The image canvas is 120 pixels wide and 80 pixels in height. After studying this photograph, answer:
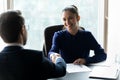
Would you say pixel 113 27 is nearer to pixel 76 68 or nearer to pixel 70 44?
pixel 70 44

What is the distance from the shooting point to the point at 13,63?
1431 millimetres

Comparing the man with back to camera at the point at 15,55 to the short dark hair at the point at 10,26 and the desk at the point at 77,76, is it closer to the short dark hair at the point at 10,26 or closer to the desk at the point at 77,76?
the short dark hair at the point at 10,26

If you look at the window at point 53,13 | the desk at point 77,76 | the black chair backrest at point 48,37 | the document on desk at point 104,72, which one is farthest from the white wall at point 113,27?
the desk at point 77,76

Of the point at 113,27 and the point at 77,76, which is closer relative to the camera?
the point at 77,76

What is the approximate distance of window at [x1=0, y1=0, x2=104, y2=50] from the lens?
353 cm

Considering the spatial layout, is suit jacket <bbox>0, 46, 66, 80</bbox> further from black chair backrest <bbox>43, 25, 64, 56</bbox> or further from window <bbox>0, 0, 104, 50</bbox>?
window <bbox>0, 0, 104, 50</bbox>

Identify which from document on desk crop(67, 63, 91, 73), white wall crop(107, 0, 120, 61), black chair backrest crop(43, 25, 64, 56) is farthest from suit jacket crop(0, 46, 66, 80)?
white wall crop(107, 0, 120, 61)

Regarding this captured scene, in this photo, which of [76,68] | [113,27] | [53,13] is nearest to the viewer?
[76,68]

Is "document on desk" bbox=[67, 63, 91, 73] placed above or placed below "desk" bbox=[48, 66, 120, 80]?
above

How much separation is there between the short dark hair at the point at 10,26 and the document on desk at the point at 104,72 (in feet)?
2.24

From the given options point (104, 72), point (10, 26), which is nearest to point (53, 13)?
point (104, 72)

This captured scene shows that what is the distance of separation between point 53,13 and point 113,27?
0.88 meters

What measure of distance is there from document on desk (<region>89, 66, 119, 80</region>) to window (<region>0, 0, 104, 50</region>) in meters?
1.51

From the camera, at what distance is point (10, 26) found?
56.6 inches
